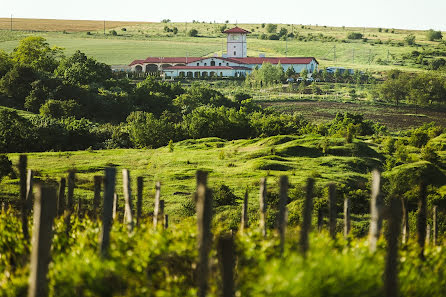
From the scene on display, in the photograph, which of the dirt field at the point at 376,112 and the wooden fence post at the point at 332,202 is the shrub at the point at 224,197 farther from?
the dirt field at the point at 376,112

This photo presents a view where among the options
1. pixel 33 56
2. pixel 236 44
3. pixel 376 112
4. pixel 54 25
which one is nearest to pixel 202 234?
pixel 376 112

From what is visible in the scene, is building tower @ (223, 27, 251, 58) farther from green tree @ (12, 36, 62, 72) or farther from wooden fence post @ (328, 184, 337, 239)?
wooden fence post @ (328, 184, 337, 239)

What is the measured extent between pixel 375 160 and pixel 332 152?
9.85 ft

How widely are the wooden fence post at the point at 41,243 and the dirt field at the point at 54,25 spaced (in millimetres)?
152260

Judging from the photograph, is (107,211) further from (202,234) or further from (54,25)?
(54,25)

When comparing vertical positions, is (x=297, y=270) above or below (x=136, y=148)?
above

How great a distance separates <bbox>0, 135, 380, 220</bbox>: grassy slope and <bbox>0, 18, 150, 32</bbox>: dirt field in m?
116

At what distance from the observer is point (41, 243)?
29.1 feet

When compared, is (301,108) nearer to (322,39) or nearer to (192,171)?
(192,171)

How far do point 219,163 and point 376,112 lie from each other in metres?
42.9

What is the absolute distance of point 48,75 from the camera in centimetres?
7150

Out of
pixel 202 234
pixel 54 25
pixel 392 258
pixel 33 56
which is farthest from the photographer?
pixel 54 25

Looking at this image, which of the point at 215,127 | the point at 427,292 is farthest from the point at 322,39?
the point at 427,292

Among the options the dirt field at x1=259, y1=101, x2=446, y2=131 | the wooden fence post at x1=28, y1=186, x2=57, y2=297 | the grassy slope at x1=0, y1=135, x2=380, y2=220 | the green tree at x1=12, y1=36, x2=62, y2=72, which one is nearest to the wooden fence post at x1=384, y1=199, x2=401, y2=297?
the wooden fence post at x1=28, y1=186, x2=57, y2=297
